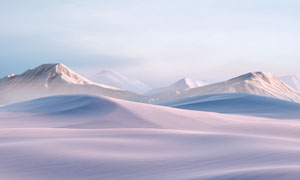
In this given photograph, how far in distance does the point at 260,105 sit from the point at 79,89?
51.5m

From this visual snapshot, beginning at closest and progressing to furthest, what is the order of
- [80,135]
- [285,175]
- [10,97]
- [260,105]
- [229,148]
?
1. [285,175]
2. [229,148]
3. [80,135]
4. [260,105]
5. [10,97]

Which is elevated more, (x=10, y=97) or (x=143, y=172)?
(x=10, y=97)

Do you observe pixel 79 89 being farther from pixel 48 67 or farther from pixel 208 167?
pixel 208 167

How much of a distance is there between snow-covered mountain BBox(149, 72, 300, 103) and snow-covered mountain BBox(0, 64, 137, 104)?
11264 mm

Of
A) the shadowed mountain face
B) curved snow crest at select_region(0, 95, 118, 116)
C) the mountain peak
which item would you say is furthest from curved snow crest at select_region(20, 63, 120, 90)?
curved snow crest at select_region(0, 95, 118, 116)

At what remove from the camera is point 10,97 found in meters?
74.4

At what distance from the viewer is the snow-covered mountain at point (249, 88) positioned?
6631 centimetres

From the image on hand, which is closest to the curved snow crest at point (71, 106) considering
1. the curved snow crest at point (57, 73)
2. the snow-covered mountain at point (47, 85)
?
the snow-covered mountain at point (47, 85)

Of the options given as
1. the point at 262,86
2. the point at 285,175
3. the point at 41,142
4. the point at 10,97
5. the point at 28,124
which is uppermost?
the point at 10,97

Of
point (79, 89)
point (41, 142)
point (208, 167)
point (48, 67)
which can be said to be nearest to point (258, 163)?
point (208, 167)

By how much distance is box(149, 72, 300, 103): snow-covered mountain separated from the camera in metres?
66.3

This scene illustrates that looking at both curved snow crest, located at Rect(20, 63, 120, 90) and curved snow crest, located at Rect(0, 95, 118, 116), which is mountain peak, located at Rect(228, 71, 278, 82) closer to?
curved snow crest, located at Rect(20, 63, 120, 90)

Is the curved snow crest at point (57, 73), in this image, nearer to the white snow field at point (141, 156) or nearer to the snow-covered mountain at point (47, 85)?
the snow-covered mountain at point (47, 85)

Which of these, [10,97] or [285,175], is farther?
[10,97]
